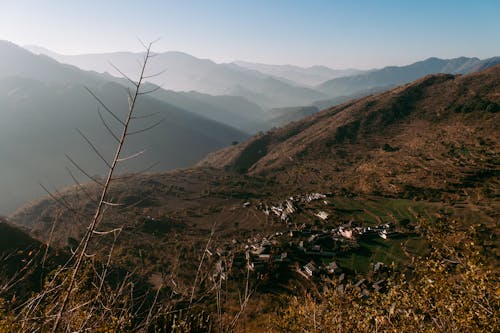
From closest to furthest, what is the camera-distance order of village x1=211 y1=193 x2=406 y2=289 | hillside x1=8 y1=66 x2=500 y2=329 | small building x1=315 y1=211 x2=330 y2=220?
1. village x1=211 y1=193 x2=406 y2=289
2. hillside x1=8 y1=66 x2=500 y2=329
3. small building x1=315 y1=211 x2=330 y2=220

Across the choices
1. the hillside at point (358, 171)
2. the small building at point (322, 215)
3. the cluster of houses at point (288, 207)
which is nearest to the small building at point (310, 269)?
the hillside at point (358, 171)

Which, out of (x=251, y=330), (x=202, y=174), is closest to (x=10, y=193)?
(x=202, y=174)

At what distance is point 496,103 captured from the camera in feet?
193

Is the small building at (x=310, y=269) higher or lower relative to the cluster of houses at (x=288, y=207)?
higher

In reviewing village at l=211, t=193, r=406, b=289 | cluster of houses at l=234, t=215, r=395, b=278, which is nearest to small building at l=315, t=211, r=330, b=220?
village at l=211, t=193, r=406, b=289

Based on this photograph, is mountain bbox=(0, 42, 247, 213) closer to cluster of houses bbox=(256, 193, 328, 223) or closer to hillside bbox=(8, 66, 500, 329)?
hillside bbox=(8, 66, 500, 329)

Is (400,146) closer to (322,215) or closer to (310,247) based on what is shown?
(322,215)

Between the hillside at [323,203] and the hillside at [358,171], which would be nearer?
the hillside at [323,203]

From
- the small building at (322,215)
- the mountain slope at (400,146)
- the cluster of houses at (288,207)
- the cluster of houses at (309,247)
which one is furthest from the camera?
the mountain slope at (400,146)

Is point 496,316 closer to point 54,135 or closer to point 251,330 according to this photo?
point 251,330

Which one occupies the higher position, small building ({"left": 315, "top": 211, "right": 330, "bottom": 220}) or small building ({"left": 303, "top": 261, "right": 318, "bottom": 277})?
small building ({"left": 303, "top": 261, "right": 318, "bottom": 277})

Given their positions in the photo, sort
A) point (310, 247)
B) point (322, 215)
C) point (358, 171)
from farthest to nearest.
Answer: point (358, 171) < point (322, 215) < point (310, 247)

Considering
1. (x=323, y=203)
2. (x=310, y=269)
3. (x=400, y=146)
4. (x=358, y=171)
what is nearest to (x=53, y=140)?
(x=358, y=171)

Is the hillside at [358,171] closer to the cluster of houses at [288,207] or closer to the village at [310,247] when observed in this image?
the cluster of houses at [288,207]
